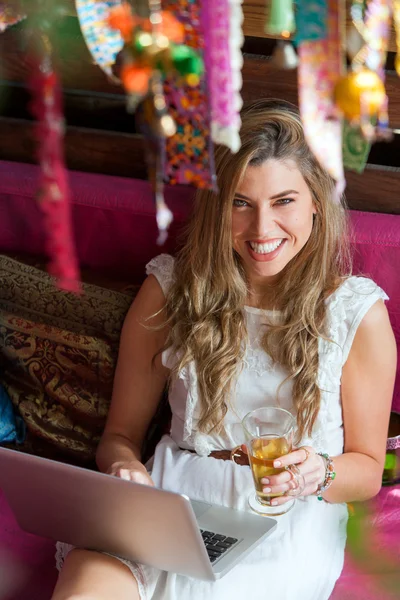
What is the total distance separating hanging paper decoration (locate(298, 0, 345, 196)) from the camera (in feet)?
3.27

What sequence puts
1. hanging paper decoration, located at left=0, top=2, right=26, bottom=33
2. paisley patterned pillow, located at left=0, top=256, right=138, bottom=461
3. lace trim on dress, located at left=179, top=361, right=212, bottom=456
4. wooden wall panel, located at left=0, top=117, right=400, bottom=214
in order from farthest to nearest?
wooden wall panel, located at left=0, top=117, right=400, bottom=214
paisley patterned pillow, located at left=0, top=256, right=138, bottom=461
lace trim on dress, located at left=179, top=361, right=212, bottom=456
hanging paper decoration, located at left=0, top=2, right=26, bottom=33

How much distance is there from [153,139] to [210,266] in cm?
94

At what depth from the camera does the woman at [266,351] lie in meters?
1.78

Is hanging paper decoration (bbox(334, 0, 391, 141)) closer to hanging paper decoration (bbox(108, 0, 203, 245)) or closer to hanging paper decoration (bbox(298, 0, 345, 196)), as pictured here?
hanging paper decoration (bbox(298, 0, 345, 196))

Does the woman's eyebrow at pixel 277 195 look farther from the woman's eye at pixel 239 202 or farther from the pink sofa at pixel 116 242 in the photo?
the pink sofa at pixel 116 242

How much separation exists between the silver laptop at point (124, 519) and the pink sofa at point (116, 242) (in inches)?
7.0

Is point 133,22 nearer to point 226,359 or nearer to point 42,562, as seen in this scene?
point 226,359

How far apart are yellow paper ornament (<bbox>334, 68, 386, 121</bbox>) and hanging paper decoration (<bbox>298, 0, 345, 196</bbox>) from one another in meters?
0.03

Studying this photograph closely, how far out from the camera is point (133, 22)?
97 cm

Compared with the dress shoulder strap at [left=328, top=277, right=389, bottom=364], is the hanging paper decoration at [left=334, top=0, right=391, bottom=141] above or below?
above

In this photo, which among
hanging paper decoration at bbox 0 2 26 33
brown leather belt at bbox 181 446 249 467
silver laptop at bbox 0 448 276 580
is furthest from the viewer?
brown leather belt at bbox 181 446 249 467

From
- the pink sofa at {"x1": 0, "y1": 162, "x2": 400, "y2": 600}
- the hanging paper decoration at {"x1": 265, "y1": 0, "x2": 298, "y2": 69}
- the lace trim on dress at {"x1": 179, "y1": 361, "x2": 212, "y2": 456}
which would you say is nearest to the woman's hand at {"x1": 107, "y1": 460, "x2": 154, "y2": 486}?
the lace trim on dress at {"x1": 179, "y1": 361, "x2": 212, "y2": 456}

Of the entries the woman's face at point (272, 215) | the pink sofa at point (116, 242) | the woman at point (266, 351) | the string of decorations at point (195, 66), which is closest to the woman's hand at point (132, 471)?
the woman at point (266, 351)

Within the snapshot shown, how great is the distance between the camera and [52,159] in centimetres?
99
